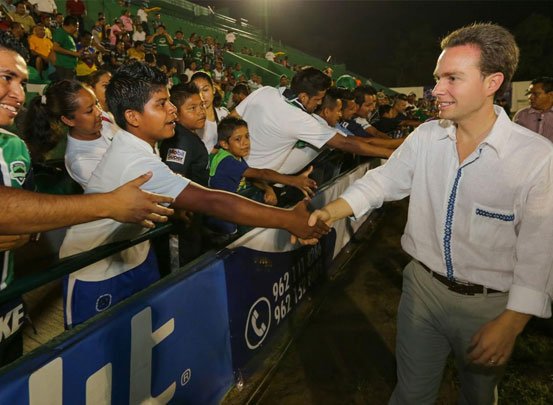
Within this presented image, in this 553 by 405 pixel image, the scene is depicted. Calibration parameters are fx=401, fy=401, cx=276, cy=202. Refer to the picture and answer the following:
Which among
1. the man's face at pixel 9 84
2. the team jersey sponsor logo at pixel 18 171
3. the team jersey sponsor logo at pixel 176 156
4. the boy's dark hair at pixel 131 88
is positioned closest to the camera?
the man's face at pixel 9 84

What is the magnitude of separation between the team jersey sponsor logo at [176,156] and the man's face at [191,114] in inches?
15.9

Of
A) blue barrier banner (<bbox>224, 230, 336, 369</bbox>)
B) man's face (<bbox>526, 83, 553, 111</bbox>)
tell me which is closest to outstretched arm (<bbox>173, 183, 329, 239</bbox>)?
blue barrier banner (<bbox>224, 230, 336, 369</bbox>)

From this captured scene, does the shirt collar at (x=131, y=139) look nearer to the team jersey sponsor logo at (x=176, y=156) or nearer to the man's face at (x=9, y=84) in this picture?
the man's face at (x=9, y=84)

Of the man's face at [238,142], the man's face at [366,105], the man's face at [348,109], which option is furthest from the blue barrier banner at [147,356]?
the man's face at [366,105]

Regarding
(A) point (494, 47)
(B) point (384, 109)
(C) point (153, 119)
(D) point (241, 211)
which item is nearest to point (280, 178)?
(D) point (241, 211)

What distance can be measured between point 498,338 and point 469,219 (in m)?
0.53

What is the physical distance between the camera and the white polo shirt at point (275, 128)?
12.8 feet

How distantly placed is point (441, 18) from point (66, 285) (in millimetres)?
69217

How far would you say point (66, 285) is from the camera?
237cm

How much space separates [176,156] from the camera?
3.12 m

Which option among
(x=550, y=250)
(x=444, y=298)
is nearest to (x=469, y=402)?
(x=444, y=298)

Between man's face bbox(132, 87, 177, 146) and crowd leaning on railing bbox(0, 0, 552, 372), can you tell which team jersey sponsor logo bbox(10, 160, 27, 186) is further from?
man's face bbox(132, 87, 177, 146)

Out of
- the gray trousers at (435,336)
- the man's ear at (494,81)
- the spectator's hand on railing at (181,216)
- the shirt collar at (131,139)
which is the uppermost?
the man's ear at (494,81)

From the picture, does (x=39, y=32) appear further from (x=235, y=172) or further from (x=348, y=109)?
(x=235, y=172)
